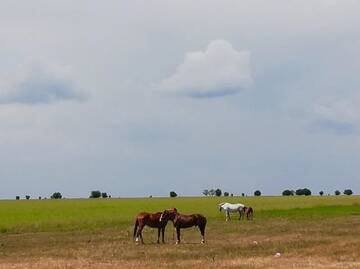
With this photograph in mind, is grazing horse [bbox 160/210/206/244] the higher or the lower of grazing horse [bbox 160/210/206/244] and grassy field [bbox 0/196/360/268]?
the higher

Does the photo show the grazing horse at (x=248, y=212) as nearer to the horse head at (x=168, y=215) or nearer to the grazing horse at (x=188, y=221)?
the horse head at (x=168, y=215)

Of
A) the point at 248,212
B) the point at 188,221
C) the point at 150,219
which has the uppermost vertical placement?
the point at 248,212

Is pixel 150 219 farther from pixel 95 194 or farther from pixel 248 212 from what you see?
pixel 95 194

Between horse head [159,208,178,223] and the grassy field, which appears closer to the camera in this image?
the grassy field

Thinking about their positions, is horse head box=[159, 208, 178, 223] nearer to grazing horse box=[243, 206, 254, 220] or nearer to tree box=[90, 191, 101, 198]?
grazing horse box=[243, 206, 254, 220]

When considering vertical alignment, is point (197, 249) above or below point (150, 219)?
below

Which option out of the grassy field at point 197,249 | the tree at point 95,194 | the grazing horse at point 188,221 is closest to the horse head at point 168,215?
the grazing horse at point 188,221

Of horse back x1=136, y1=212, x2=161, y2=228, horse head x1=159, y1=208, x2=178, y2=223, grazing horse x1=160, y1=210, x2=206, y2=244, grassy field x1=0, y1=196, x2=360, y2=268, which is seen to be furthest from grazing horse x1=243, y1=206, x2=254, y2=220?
grazing horse x1=160, y1=210, x2=206, y2=244

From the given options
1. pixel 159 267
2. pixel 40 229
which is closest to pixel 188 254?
pixel 159 267

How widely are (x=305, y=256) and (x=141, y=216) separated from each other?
898 cm

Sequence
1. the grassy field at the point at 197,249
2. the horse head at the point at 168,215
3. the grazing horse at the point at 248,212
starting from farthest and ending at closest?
the grazing horse at the point at 248,212 < the horse head at the point at 168,215 < the grassy field at the point at 197,249

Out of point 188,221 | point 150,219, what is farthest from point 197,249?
point 150,219

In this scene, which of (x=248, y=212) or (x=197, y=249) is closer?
(x=197, y=249)

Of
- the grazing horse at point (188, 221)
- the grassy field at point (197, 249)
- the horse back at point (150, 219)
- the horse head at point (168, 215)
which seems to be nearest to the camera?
the grassy field at point (197, 249)
